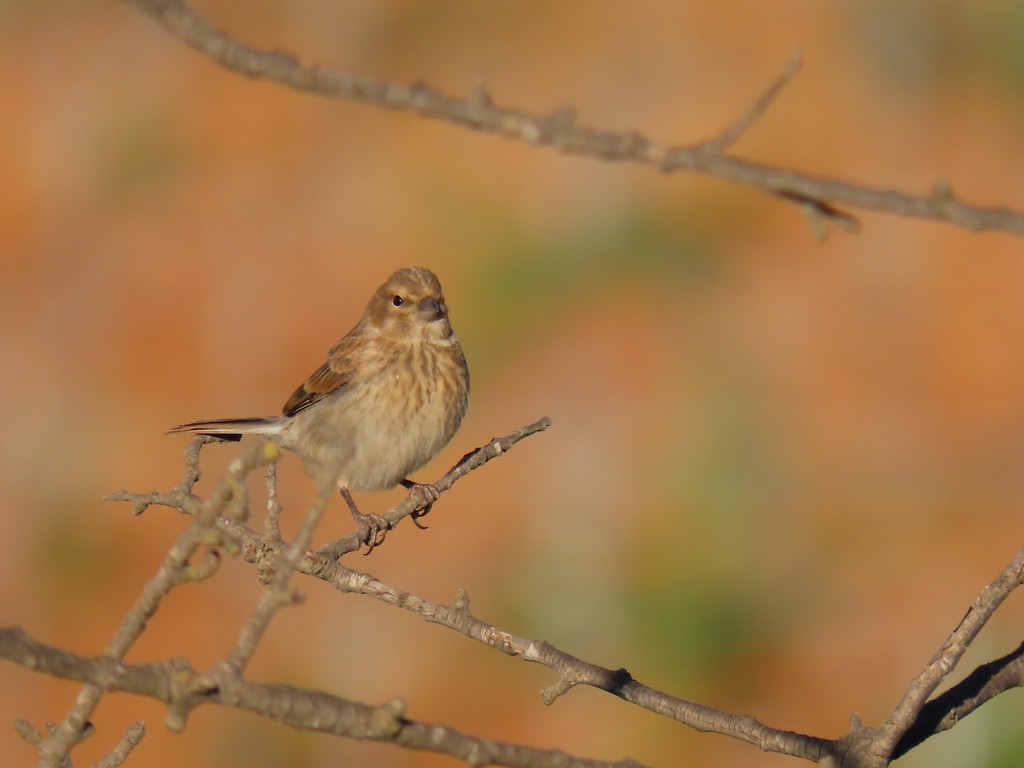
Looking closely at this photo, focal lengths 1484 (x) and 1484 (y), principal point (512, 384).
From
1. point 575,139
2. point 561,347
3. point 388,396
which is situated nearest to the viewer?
point 575,139

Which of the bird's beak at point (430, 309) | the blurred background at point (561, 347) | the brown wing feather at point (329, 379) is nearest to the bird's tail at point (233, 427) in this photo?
the brown wing feather at point (329, 379)

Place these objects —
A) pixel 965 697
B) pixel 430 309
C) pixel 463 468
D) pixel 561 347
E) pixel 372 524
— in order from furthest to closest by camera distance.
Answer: pixel 561 347
pixel 430 309
pixel 372 524
pixel 463 468
pixel 965 697

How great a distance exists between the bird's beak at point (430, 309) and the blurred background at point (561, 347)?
3.60 metres

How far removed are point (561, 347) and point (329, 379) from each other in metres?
4.91

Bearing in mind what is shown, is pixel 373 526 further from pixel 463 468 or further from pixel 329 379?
pixel 329 379

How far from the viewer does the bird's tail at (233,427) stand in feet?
20.3

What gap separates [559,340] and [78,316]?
4.04m

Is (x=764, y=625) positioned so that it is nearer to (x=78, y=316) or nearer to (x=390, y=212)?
(x=390, y=212)

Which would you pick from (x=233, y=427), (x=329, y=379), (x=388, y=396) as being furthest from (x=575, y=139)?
(x=233, y=427)

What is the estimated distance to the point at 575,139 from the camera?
5.62 feet

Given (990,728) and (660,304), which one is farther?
(660,304)

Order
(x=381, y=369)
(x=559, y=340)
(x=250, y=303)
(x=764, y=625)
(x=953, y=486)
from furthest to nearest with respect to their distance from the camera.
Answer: (x=250, y=303), (x=559, y=340), (x=953, y=486), (x=764, y=625), (x=381, y=369)

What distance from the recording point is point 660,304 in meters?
11.3

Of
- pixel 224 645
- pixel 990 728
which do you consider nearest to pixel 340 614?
pixel 224 645
